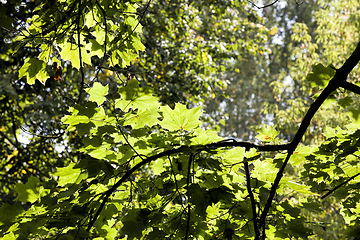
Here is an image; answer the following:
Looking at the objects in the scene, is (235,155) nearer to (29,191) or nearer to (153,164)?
(153,164)

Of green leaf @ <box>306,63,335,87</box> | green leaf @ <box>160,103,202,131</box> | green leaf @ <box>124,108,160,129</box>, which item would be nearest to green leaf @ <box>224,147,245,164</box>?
green leaf @ <box>160,103,202,131</box>

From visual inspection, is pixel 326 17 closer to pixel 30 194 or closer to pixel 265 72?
pixel 30 194

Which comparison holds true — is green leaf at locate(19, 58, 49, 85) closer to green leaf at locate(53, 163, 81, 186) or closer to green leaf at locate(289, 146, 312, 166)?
green leaf at locate(53, 163, 81, 186)

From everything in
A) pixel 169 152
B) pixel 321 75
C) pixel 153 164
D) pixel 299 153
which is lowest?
pixel 169 152

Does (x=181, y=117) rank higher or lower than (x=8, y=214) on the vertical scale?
higher

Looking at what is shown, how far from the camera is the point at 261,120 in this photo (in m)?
16.2

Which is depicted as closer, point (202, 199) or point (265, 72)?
point (202, 199)

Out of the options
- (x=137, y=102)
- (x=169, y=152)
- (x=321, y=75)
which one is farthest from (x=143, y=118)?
(x=321, y=75)

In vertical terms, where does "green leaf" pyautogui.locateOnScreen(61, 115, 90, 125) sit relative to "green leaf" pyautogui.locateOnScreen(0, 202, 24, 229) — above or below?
above

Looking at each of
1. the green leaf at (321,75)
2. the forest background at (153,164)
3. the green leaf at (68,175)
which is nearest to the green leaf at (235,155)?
the forest background at (153,164)

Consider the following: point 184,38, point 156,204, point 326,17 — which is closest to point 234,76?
point 326,17

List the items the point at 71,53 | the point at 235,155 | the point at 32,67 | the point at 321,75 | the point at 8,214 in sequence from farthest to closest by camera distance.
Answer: the point at 71,53 → the point at 32,67 → the point at 321,75 → the point at 235,155 → the point at 8,214

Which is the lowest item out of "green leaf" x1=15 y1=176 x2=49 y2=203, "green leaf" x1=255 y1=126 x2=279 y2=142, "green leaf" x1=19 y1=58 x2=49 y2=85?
"green leaf" x1=15 y1=176 x2=49 y2=203

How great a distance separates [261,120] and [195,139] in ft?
52.0
